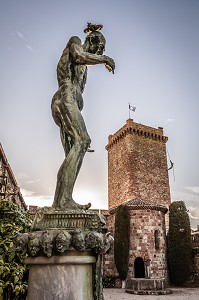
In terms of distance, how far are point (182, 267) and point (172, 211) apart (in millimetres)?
3834

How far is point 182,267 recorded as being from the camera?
1842 cm

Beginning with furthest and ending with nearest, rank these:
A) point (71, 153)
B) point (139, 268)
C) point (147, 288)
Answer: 1. point (139, 268)
2. point (147, 288)
3. point (71, 153)

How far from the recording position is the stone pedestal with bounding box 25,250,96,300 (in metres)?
2.34

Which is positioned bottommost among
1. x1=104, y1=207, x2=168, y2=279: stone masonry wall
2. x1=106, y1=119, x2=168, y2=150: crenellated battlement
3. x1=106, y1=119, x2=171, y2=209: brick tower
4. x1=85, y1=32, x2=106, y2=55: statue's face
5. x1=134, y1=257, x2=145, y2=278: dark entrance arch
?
x1=134, y1=257, x2=145, y2=278: dark entrance arch

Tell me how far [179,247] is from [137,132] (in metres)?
16.8

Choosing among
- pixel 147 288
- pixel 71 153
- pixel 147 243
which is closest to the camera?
pixel 71 153

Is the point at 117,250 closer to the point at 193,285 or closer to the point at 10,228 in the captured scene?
the point at 193,285

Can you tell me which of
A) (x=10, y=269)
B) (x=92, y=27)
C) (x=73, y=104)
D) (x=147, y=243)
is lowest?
(x=147, y=243)

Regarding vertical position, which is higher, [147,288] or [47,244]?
[47,244]

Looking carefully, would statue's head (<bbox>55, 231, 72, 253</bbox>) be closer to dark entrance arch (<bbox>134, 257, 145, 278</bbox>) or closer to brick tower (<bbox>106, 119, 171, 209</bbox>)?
dark entrance arch (<bbox>134, 257, 145, 278</bbox>)

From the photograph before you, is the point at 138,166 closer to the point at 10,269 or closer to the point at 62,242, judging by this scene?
the point at 10,269

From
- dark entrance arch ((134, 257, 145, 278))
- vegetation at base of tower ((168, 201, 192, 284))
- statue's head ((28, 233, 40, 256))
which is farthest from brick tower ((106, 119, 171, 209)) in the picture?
statue's head ((28, 233, 40, 256))

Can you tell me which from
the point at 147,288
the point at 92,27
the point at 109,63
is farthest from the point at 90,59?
the point at 147,288

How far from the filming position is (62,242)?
2307mm
